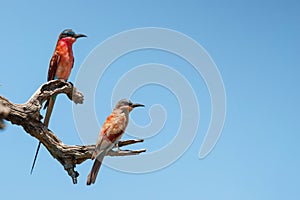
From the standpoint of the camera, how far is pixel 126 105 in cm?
583

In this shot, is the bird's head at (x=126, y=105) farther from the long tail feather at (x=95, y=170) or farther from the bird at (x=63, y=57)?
the bird at (x=63, y=57)

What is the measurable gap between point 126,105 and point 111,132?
1.80ft

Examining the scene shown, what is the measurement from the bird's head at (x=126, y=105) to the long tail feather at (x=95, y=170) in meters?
0.89

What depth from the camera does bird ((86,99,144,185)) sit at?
197 inches

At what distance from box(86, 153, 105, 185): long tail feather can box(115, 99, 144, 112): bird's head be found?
891mm

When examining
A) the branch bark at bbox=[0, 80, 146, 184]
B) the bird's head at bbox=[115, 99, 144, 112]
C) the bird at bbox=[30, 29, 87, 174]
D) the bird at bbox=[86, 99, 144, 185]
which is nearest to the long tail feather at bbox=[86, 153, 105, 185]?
the bird at bbox=[86, 99, 144, 185]

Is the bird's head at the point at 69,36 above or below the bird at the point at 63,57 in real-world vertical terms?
above

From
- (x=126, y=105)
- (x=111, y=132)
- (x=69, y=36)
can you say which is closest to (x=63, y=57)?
(x=69, y=36)

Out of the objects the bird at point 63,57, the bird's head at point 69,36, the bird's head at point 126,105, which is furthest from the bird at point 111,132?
the bird's head at point 69,36

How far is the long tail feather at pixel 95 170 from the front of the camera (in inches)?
194

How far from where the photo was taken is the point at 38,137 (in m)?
A: 5.19

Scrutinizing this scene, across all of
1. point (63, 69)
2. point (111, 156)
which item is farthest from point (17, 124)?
point (63, 69)

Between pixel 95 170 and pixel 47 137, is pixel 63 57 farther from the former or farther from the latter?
pixel 95 170

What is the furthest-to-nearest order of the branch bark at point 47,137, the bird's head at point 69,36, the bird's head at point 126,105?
the bird's head at point 69,36 → the bird's head at point 126,105 → the branch bark at point 47,137
